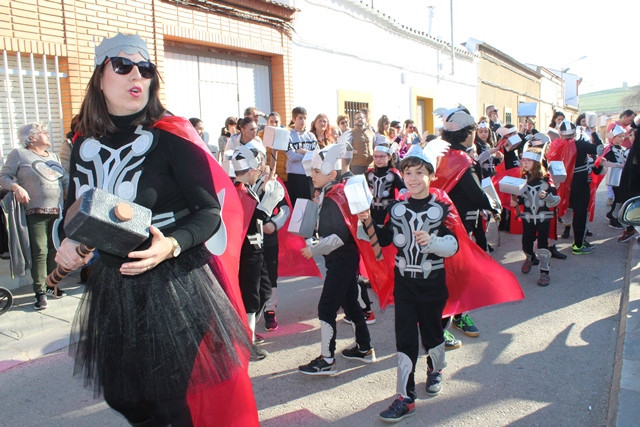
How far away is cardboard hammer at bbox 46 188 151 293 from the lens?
6.03 feet

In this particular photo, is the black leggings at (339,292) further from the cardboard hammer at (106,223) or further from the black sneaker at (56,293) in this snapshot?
the black sneaker at (56,293)

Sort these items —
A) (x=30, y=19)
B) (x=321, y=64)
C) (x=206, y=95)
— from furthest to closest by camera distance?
(x=321, y=64)
(x=206, y=95)
(x=30, y=19)

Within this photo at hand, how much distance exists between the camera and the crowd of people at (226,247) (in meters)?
2.27

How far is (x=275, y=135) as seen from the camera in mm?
6160

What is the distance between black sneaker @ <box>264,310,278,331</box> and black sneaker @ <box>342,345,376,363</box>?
3.37 feet

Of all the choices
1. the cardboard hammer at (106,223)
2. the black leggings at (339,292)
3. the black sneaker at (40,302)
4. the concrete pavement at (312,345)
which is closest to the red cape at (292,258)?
the concrete pavement at (312,345)

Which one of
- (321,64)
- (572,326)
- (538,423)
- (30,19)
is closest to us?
(538,423)

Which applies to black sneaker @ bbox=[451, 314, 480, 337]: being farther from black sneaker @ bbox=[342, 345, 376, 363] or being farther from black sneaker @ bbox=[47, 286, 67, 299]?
black sneaker @ bbox=[47, 286, 67, 299]

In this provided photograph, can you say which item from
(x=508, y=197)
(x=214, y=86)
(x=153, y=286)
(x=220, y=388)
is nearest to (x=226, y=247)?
(x=153, y=286)

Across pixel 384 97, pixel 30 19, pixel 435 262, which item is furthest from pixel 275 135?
pixel 384 97

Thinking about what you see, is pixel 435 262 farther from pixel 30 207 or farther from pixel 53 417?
pixel 30 207

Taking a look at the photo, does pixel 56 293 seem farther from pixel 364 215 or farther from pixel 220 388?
pixel 220 388

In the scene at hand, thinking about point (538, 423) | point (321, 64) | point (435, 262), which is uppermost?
point (321, 64)

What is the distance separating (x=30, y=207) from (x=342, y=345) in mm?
3726
